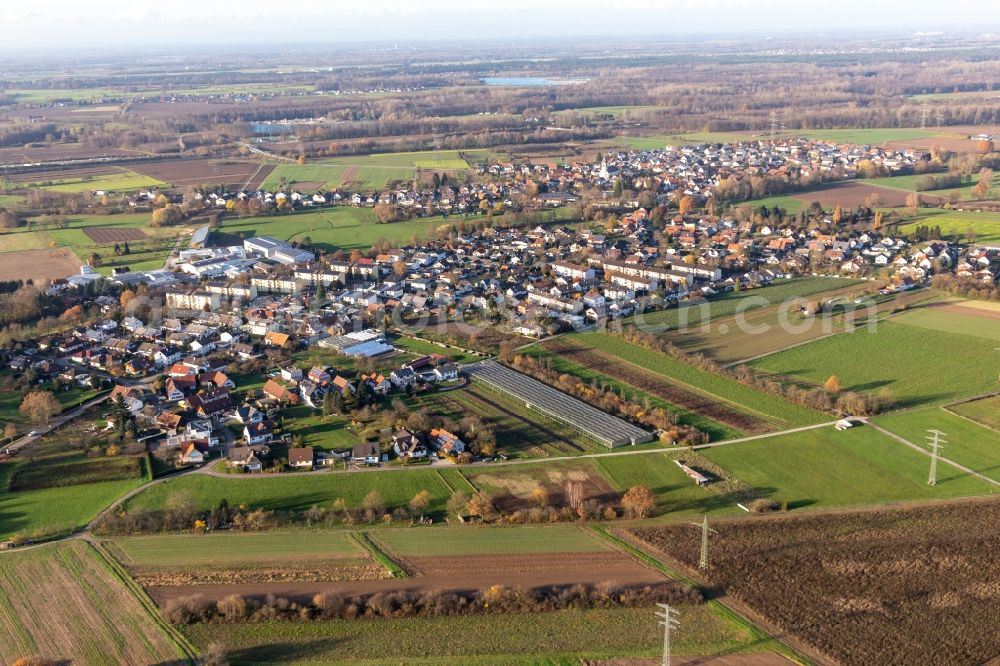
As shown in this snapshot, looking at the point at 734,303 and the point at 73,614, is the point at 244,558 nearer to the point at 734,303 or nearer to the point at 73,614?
the point at 73,614

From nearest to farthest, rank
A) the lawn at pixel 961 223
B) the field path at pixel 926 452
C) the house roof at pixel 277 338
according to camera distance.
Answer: the field path at pixel 926 452, the house roof at pixel 277 338, the lawn at pixel 961 223

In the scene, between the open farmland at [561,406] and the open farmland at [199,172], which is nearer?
the open farmland at [561,406]

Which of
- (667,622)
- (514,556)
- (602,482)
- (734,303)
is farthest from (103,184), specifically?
(667,622)

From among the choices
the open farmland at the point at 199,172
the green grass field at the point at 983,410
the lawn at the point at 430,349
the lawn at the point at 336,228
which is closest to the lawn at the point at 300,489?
the lawn at the point at 430,349

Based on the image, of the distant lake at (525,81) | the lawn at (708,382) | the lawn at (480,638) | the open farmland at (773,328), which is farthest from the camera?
the distant lake at (525,81)

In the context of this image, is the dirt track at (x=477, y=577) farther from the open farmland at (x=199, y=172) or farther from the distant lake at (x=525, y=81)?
the distant lake at (x=525, y=81)

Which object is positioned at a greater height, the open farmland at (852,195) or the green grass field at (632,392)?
the open farmland at (852,195)

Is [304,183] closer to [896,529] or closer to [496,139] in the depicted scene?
[496,139]
